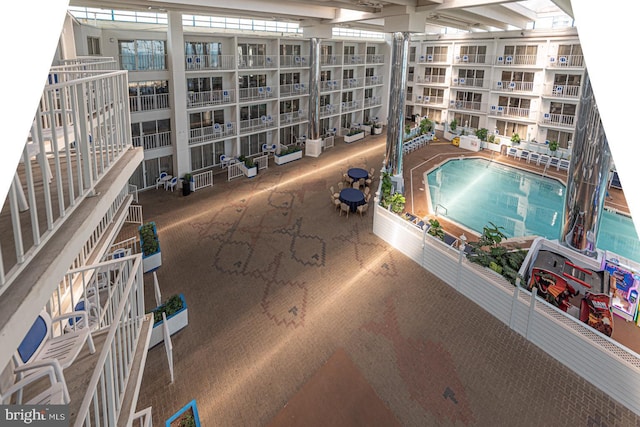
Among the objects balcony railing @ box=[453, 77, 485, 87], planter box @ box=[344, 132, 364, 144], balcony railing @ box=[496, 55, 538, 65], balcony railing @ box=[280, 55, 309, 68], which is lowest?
planter box @ box=[344, 132, 364, 144]

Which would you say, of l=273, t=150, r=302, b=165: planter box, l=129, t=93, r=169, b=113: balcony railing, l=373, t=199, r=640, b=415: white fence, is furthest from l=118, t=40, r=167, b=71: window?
l=373, t=199, r=640, b=415: white fence

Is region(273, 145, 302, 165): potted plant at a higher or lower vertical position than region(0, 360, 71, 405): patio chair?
lower

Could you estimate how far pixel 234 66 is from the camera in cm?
1995

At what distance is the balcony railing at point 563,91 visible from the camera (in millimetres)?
22688

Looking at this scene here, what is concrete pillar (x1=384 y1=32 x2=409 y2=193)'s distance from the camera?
52.7ft

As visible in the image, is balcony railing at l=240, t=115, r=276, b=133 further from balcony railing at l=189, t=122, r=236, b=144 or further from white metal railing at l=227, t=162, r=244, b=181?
white metal railing at l=227, t=162, r=244, b=181

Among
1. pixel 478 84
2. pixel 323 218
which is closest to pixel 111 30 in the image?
pixel 323 218

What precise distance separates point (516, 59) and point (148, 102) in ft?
71.6

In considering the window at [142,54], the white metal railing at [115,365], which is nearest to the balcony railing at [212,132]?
the window at [142,54]

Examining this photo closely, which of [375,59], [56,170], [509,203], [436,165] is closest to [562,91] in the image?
[436,165]

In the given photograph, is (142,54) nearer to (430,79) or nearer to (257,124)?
(257,124)

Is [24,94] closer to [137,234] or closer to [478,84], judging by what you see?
[137,234]

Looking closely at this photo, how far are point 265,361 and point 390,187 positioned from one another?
887cm

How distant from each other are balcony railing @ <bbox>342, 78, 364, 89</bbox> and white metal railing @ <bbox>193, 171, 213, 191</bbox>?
14.4 metres
